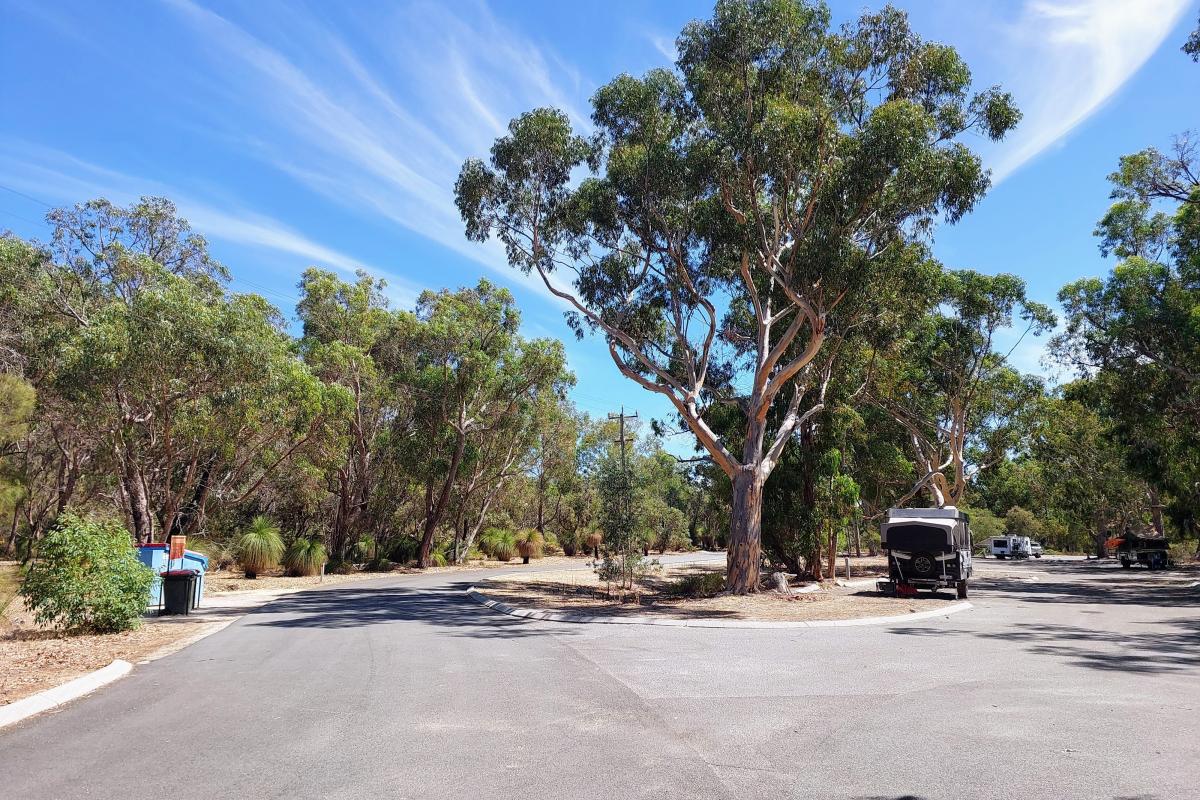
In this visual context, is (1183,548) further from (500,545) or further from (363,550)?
(363,550)

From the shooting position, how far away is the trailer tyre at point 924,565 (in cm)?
2084

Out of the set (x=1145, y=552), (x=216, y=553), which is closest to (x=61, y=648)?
(x=216, y=553)

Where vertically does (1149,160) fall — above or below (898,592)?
above

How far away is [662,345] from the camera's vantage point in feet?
78.0

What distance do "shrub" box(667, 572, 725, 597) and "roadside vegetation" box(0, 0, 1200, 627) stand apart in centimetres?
83

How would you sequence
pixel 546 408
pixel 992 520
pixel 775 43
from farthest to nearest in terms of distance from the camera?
pixel 992 520
pixel 546 408
pixel 775 43

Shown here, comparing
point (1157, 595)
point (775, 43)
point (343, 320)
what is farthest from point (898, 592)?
point (343, 320)

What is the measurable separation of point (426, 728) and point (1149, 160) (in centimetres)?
2636

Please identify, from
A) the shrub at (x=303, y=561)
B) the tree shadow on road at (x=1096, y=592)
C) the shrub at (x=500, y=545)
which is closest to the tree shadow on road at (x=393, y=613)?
the shrub at (x=303, y=561)

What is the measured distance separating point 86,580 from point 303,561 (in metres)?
20.0

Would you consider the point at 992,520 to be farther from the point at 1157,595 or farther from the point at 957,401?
the point at 1157,595

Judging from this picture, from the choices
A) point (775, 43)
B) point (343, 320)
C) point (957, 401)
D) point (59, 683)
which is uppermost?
point (775, 43)

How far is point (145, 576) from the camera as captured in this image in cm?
1309

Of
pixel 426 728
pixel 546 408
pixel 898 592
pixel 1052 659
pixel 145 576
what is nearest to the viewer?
pixel 426 728
